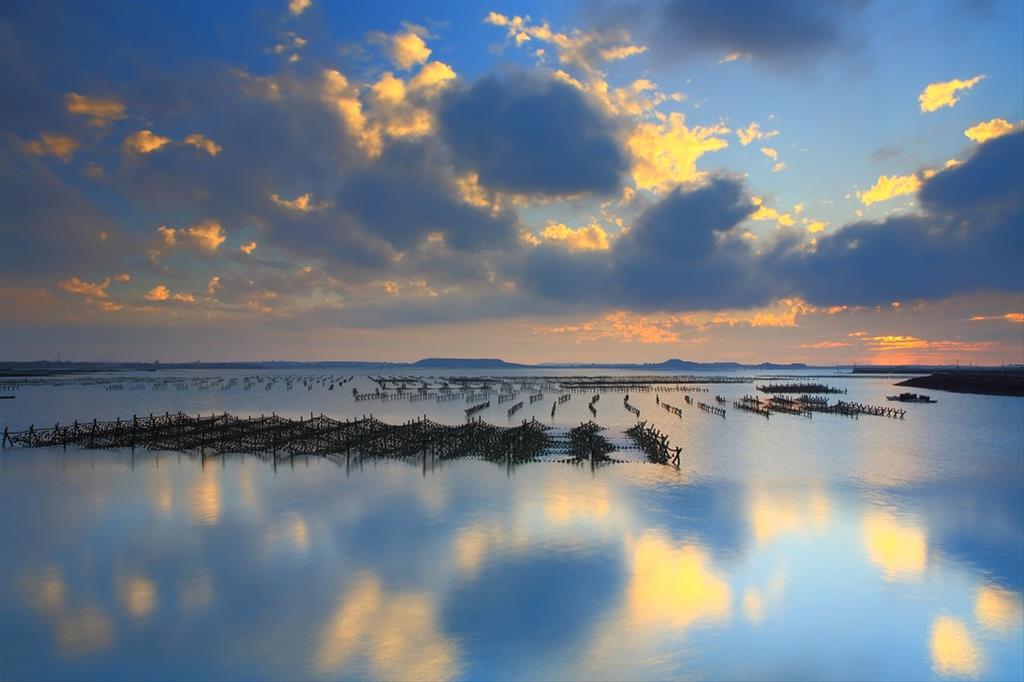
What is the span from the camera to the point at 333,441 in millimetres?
39062

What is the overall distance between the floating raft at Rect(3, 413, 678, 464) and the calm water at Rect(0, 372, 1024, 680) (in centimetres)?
351

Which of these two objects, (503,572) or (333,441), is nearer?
(503,572)

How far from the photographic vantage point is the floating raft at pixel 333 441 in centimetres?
3656

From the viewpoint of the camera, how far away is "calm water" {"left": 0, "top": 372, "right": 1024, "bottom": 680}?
42.7 feet

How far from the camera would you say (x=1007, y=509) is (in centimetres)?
2592

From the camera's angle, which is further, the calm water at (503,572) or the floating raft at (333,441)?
the floating raft at (333,441)

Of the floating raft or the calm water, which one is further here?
the floating raft

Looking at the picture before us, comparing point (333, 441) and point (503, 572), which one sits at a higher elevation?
point (333, 441)

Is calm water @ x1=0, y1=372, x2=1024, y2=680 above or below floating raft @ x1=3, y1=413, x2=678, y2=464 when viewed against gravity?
below

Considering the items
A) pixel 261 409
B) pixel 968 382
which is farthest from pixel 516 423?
pixel 968 382

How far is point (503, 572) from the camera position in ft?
57.1

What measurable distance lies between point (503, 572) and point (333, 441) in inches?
965

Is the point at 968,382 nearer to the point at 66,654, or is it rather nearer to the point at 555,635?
the point at 555,635

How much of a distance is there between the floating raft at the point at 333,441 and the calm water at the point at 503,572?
3.51 meters
